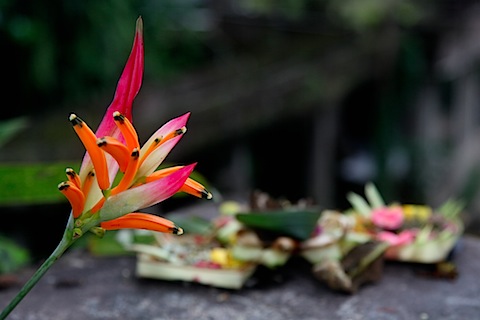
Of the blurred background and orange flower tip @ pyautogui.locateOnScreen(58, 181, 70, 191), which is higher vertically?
the blurred background

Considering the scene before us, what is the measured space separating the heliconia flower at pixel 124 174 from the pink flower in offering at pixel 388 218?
77 centimetres

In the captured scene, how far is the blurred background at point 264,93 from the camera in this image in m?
2.34

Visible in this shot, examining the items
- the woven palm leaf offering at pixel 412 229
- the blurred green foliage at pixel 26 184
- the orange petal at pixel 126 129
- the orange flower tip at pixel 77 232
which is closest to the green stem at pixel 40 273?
the orange flower tip at pixel 77 232

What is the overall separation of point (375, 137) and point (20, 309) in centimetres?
351

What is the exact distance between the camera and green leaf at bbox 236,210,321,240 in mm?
1209

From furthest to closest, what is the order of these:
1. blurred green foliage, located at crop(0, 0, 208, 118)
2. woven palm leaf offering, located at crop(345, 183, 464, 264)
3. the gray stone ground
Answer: blurred green foliage, located at crop(0, 0, 208, 118)
woven palm leaf offering, located at crop(345, 183, 464, 264)
the gray stone ground

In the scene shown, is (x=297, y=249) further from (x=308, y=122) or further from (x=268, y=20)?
(x=268, y=20)

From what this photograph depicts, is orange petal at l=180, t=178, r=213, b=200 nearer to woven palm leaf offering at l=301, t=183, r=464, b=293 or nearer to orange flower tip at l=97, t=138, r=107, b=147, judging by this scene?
orange flower tip at l=97, t=138, r=107, b=147

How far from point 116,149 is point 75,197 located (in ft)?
0.23

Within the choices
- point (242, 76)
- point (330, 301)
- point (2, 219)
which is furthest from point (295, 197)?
point (330, 301)

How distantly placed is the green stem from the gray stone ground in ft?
1.39

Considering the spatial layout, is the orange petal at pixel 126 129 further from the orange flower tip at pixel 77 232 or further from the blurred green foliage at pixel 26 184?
the blurred green foliage at pixel 26 184

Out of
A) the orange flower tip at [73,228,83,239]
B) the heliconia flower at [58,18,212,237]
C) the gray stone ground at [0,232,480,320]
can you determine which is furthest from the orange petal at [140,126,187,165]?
the gray stone ground at [0,232,480,320]

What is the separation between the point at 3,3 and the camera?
2139mm
